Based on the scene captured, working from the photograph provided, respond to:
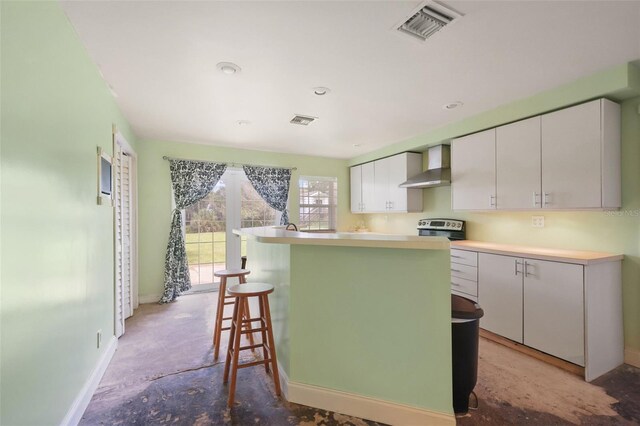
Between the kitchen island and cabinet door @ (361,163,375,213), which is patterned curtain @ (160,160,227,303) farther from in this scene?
the kitchen island

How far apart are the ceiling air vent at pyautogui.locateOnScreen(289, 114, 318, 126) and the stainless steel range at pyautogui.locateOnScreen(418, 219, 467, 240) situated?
7.29ft

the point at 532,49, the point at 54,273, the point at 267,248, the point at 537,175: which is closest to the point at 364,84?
the point at 532,49

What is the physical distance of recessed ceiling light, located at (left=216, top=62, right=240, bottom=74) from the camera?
2203mm

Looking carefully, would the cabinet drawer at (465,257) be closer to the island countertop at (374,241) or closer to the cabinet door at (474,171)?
the cabinet door at (474,171)

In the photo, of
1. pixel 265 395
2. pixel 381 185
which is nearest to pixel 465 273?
pixel 381 185

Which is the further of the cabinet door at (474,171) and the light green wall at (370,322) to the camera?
the cabinet door at (474,171)

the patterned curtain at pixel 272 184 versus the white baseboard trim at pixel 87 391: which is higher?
the patterned curtain at pixel 272 184

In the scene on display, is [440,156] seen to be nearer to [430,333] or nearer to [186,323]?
[430,333]

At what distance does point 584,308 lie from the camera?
2299 millimetres

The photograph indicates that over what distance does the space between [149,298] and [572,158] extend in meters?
5.25

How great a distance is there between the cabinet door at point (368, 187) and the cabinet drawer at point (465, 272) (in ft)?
6.78

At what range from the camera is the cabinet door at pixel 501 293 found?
9.00 feet

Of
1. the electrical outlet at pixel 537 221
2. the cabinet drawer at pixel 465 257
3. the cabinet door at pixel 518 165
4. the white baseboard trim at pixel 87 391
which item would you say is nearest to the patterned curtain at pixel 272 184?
the cabinet drawer at pixel 465 257

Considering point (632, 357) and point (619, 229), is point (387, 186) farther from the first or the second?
point (632, 357)
